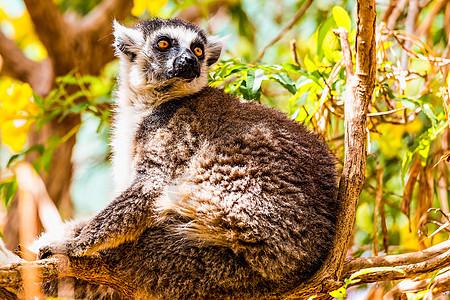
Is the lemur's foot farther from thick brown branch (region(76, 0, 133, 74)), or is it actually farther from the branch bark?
thick brown branch (region(76, 0, 133, 74))

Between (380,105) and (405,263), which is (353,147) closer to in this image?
(405,263)

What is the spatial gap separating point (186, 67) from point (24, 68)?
3.94 meters

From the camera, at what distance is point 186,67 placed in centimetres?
396

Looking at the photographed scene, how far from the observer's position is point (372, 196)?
193 inches

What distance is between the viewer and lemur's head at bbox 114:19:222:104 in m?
4.03

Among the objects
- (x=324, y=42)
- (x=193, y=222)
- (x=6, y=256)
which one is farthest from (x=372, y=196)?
(x=6, y=256)

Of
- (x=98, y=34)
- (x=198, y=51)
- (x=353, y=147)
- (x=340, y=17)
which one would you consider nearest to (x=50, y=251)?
(x=353, y=147)

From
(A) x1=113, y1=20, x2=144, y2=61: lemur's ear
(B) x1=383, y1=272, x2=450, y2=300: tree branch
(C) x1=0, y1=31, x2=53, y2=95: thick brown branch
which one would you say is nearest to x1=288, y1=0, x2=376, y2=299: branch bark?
(B) x1=383, y1=272, x2=450, y2=300: tree branch

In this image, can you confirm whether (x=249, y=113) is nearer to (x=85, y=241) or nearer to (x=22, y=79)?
(x=85, y=241)

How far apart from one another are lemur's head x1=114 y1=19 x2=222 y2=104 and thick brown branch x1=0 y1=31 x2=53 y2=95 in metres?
2.62

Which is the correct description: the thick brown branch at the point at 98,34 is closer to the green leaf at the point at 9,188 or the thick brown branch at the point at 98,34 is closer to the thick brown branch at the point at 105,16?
the thick brown branch at the point at 105,16

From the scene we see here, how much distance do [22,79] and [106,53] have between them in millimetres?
1222

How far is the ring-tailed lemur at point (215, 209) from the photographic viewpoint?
3.00 meters

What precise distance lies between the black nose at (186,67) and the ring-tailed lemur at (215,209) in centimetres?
28
